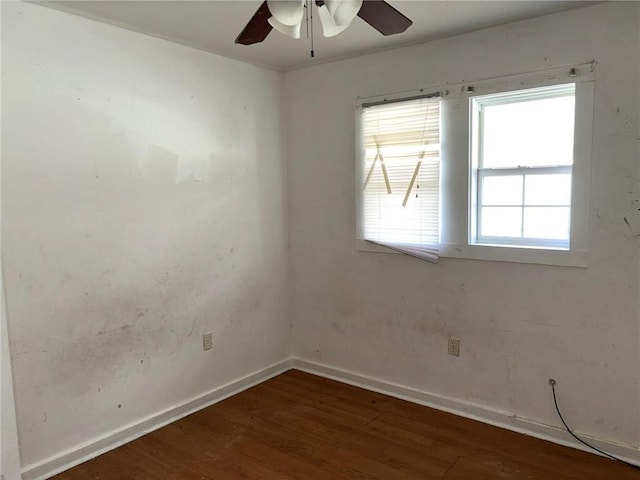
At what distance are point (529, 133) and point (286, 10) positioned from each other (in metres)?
1.80

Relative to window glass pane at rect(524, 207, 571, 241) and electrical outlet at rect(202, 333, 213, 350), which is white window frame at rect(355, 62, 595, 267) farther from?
electrical outlet at rect(202, 333, 213, 350)

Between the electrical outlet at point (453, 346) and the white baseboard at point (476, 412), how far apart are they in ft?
1.04

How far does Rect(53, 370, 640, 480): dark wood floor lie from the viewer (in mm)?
2418

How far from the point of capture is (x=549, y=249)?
8.63 feet

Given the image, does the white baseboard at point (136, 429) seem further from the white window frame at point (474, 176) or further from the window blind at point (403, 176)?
the white window frame at point (474, 176)

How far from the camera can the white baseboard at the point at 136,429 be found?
95.0 inches

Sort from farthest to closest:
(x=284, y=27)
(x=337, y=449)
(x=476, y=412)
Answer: (x=476, y=412), (x=337, y=449), (x=284, y=27)

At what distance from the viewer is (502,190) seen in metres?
2.84

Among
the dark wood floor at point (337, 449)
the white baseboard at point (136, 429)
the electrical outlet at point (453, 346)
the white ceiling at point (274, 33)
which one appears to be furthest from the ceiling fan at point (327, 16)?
the white baseboard at point (136, 429)

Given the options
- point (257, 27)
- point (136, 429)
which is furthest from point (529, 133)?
point (136, 429)

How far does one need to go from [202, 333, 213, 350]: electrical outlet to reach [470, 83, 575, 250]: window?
1.94m

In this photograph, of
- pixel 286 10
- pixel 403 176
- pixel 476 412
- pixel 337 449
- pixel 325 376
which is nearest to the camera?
pixel 286 10

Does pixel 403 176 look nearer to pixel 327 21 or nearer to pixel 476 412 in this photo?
pixel 327 21

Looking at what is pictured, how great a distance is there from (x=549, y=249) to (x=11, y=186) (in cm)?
290
